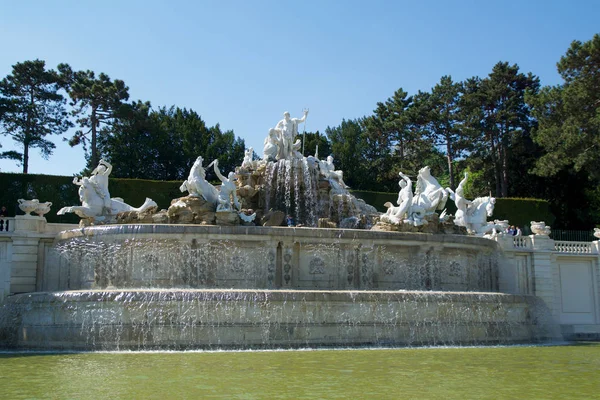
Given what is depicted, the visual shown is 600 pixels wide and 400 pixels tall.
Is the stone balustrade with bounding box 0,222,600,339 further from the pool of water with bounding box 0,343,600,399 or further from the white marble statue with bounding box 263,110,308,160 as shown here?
the white marble statue with bounding box 263,110,308,160

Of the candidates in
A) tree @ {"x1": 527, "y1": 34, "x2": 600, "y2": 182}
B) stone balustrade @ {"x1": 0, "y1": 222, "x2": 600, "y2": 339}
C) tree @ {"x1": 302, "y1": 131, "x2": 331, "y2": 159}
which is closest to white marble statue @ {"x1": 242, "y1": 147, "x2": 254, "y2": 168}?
stone balustrade @ {"x1": 0, "y1": 222, "x2": 600, "y2": 339}

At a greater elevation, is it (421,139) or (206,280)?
(421,139)

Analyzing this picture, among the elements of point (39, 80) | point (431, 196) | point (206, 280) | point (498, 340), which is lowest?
point (498, 340)

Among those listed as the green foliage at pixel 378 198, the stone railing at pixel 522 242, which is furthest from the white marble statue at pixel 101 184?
the green foliage at pixel 378 198

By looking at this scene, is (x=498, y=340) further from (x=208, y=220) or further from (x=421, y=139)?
(x=421, y=139)

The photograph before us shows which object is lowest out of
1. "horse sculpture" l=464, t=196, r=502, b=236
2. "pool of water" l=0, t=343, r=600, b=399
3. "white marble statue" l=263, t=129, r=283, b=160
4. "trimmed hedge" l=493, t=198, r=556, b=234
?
"pool of water" l=0, t=343, r=600, b=399

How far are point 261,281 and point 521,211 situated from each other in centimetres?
2474

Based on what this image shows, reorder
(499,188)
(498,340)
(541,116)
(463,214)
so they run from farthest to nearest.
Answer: (499,188)
(541,116)
(463,214)
(498,340)

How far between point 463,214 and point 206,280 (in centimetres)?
1138

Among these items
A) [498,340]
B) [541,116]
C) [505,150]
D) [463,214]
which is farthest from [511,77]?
[498,340]

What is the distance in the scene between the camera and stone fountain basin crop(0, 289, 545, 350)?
16.2 metres

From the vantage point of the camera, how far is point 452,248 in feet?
71.2

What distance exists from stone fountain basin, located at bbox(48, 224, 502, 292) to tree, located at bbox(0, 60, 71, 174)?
26547 mm

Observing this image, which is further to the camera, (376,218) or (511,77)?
(511,77)
